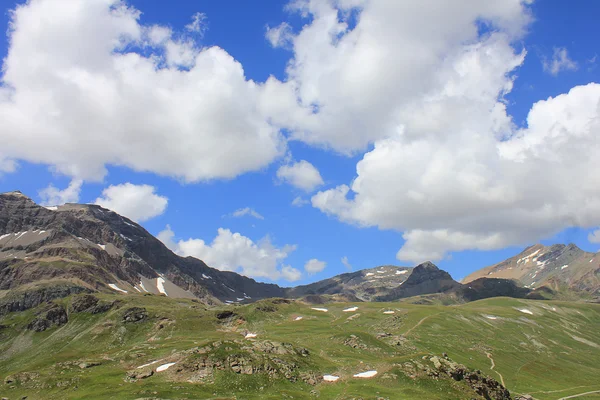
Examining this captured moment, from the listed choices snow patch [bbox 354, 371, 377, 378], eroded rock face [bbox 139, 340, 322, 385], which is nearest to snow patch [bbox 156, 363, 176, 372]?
eroded rock face [bbox 139, 340, 322, 385]

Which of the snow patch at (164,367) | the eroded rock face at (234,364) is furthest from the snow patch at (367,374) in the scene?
the snow patch at (164,367)

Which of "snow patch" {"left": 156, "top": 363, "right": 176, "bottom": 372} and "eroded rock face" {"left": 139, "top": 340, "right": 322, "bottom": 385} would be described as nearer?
"eroded rock face" {"left": 139, "top": 340, "right": 322, "bottom": 385}

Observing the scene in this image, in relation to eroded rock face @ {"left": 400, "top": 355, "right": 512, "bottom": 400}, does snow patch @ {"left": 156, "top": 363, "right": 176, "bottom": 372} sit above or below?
below

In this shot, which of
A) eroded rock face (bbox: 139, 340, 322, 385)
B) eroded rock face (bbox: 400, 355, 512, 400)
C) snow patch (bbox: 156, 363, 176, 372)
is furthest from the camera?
snow patch (bbox: 156, 363, 176, 372)

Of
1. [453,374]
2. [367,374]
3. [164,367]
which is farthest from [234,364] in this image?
[453,374]

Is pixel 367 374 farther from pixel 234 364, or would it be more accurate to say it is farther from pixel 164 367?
pixel 164 367

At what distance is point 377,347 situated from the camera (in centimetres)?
15200

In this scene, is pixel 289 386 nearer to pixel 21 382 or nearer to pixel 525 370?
pixel 21 382

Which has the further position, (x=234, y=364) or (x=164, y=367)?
(x=164, y=367)

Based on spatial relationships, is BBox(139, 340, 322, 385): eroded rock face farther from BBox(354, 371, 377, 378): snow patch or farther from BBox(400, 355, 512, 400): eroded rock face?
BBox(400, 355, 512, 400): eroded rock face

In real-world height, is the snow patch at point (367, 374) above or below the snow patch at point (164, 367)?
above

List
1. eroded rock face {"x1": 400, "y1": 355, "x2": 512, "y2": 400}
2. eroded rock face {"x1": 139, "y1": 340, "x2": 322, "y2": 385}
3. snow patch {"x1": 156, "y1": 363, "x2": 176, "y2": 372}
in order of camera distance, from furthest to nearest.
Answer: snow patch {"x1": 156, "y1": 363, "x2": 176, "y2": 372} < eroded rock face {"x1": 400, "y1": 355, "x2": 512, "y2": 400} < eroded rock face {"x1": 139, "y1": 340, "x2": 322, "y2": 385}

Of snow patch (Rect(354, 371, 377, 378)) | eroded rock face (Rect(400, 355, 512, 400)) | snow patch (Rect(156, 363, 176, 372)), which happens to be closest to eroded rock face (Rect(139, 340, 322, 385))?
snow patch (Rect(156, 363, 176, 372))

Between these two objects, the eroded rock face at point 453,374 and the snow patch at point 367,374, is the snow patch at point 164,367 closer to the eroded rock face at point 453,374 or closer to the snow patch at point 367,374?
the snow patch at point 367,374
